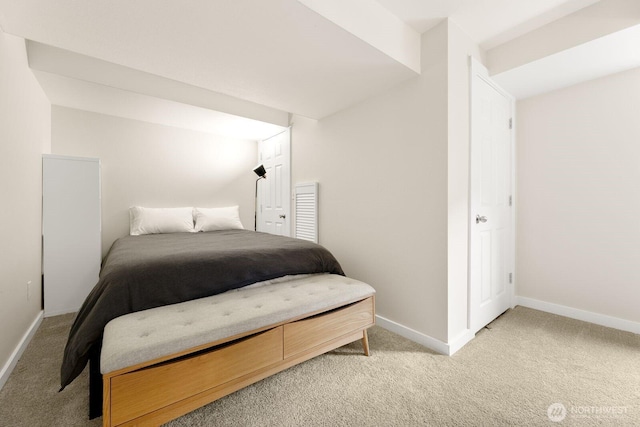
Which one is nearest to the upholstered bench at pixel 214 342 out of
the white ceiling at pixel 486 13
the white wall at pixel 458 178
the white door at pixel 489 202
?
the white wall at pixel 458 178

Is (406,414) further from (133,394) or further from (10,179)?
(10,179)

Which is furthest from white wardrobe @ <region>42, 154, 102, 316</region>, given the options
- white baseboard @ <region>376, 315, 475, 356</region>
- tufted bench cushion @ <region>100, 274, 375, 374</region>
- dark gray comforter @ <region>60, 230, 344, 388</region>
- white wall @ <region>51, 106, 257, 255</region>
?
white baseboard @ <region>376, 315, 475, 356</region>

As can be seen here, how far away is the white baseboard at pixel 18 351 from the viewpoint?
1453 mm

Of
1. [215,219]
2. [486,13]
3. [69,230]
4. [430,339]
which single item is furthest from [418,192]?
[69,230]

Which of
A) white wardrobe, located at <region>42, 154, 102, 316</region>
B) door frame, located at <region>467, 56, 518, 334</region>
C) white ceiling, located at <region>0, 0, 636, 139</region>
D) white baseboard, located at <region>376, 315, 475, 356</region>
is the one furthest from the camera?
white wardrobe, located at <region>42, 154, 102, 316</region>

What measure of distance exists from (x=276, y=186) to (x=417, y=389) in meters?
2.99

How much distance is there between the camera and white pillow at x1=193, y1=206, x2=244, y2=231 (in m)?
3.47

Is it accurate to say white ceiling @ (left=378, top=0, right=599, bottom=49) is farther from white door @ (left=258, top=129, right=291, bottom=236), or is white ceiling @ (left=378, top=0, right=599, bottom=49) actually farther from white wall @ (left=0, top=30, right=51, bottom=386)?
white wall @ (left=0, top=30, right=51, bottom=386)

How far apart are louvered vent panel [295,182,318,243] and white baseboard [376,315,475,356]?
4.07 ft

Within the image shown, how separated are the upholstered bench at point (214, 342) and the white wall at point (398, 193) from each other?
18.9 inches

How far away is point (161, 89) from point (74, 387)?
2554 millimetres

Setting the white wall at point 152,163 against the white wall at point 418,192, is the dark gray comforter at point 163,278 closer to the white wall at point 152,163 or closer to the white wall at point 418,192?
the white wall at point 418,192

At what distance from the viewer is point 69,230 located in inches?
95.5

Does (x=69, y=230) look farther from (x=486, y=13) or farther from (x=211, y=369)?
(x=486, y=13)
